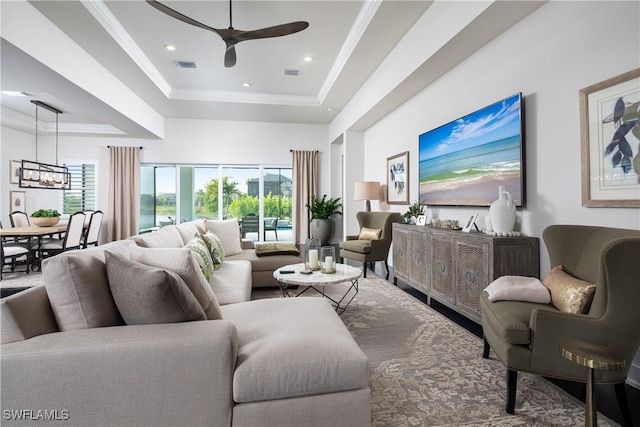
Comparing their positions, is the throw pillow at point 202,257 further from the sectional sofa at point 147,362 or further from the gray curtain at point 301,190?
the gray curtain at point 301,190

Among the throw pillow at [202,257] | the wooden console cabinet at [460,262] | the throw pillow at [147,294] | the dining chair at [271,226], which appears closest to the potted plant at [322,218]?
the dining chair at [271,226]

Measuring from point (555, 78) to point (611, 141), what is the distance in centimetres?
68

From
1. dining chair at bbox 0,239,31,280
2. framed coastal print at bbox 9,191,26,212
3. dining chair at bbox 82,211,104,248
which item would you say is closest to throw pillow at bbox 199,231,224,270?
dining chair at bbox 0,239,31,280

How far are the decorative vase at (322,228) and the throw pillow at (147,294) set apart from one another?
570cm

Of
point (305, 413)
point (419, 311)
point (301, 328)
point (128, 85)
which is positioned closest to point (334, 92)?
point (128, 85)

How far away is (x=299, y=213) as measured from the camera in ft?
24.5

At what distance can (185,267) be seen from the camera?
153cm

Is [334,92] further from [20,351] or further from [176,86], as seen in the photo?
[20,351]

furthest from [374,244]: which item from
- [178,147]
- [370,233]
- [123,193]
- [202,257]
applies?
[123,193]

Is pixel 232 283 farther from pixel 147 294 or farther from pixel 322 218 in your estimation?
pixel 322 218

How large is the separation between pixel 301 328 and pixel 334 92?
15.4ft

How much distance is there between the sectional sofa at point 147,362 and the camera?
1.14 metres

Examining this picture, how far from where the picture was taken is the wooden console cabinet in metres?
2.46

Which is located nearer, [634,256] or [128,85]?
[634,256]
